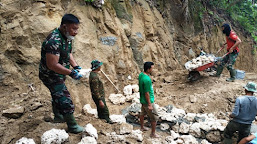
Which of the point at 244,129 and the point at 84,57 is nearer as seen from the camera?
the point at 244,129

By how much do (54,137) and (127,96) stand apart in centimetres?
316

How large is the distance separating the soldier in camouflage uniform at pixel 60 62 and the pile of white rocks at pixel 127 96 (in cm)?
230

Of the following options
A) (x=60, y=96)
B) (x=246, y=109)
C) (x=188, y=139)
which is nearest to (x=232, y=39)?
(x=246, y=109)

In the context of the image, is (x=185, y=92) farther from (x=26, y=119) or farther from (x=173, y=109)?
(x=26, y=119)

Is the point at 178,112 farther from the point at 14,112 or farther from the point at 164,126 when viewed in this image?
the point at 14,112

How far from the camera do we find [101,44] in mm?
6223

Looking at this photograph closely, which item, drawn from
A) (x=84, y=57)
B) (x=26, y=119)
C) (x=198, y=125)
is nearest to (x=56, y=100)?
(x=26, y=119)

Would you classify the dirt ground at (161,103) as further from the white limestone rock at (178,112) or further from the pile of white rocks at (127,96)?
the white limestone rock at (178,112)

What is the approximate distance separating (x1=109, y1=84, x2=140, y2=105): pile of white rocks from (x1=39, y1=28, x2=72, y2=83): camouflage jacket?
8.57ft

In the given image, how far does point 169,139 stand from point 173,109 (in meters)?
1.30

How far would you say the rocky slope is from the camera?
4.05m

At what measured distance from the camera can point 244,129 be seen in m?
3.67

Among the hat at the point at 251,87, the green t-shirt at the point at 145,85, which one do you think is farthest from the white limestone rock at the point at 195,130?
the hat at the point at 251,87

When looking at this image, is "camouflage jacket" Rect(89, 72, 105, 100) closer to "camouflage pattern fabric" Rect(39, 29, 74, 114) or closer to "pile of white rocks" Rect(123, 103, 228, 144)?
"camouflage pattern fabric" Rect(39, 29, 74, 114)
